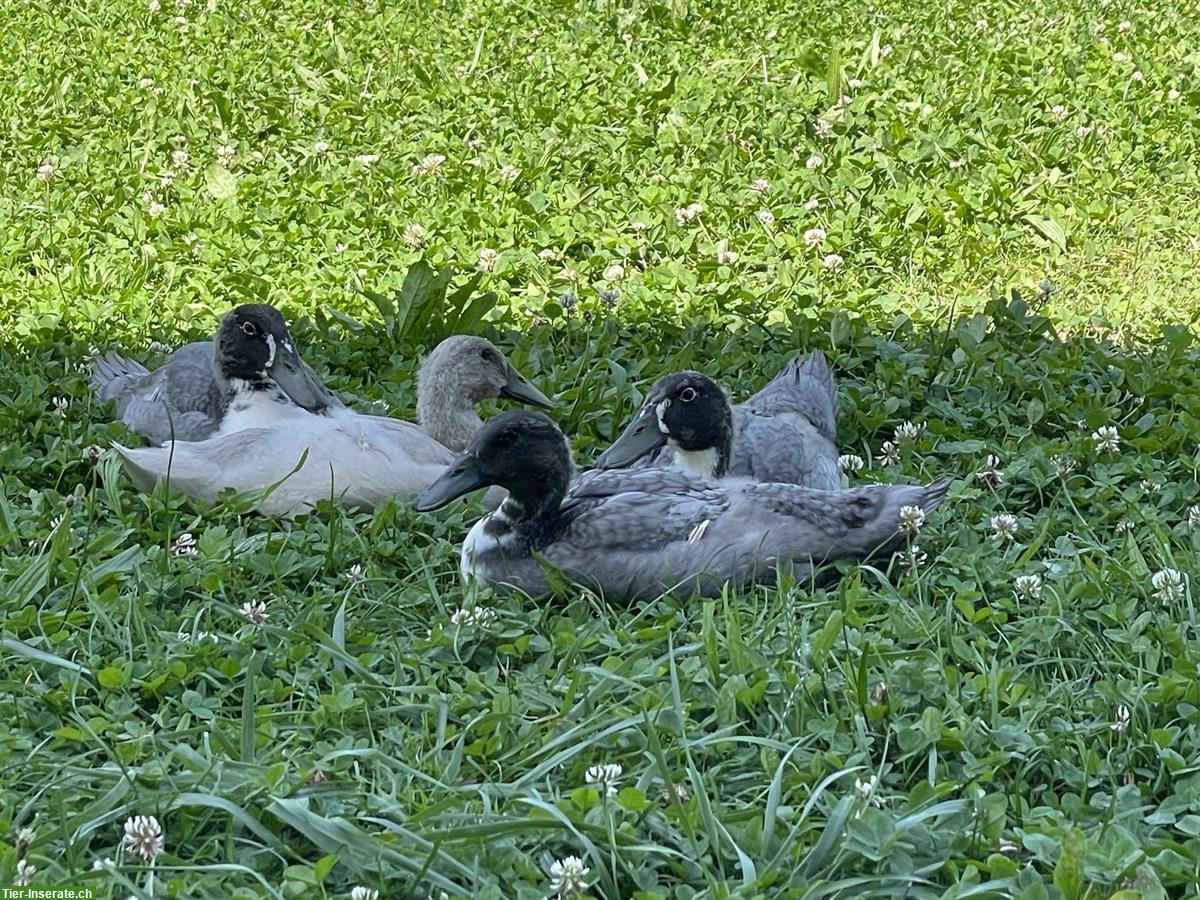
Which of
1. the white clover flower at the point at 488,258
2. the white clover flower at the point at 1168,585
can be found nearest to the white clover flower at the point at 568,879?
the white clover flower at the point at 1168,585

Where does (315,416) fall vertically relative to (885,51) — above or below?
below

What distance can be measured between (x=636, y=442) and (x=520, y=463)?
0.62 metres

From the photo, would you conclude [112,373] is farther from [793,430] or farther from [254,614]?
[793,430]

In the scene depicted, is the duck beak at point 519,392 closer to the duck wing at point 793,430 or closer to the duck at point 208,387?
the duck at point 208,387

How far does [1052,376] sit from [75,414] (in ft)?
11.3

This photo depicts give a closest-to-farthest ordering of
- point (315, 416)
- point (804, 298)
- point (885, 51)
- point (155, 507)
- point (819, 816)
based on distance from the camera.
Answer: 1. point (819, 816)
2. point (155, 507)
3. point (315, 416)
4. point (804, 298)
5. point (885, 51)

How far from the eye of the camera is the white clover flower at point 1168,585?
4148 mm

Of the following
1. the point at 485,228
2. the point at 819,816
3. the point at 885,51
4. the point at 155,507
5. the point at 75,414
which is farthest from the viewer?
the point at 885,51

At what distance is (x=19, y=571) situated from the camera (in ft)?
14.4

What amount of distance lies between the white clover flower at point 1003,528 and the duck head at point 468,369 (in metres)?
1.87

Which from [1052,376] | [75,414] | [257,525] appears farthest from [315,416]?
[1052,376]

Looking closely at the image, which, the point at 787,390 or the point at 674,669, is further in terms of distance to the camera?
the point at 787,390

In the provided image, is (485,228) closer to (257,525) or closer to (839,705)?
(257,525)

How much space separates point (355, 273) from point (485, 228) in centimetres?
71
